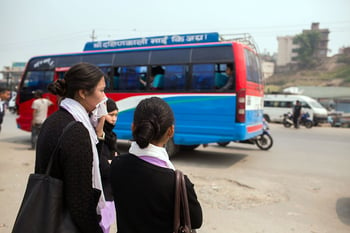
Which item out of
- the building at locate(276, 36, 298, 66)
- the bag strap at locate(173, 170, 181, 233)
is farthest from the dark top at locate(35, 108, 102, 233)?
the building at locate(276, 36, 298, 66)

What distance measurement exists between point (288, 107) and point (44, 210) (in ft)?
73.2

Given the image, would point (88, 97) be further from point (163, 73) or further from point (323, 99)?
point (323, 99)

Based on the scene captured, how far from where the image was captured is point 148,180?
158cm

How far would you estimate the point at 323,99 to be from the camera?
36844 mm

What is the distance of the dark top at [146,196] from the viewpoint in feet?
5.11

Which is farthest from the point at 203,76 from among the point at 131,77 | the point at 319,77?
the point at 319,77

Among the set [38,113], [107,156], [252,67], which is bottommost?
[38,113]

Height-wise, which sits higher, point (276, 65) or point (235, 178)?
point (276, 65)

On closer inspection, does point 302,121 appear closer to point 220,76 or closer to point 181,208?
point 220,76

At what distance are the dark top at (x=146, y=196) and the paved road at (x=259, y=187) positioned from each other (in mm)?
2190

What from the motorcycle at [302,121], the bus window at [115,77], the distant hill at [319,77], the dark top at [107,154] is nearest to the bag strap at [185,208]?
the dark top at [107,154]

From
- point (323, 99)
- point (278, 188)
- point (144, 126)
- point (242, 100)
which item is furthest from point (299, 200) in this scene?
point (323, 99)

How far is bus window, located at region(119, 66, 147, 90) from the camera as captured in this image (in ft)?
27.3

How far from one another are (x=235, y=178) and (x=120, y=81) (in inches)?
171
